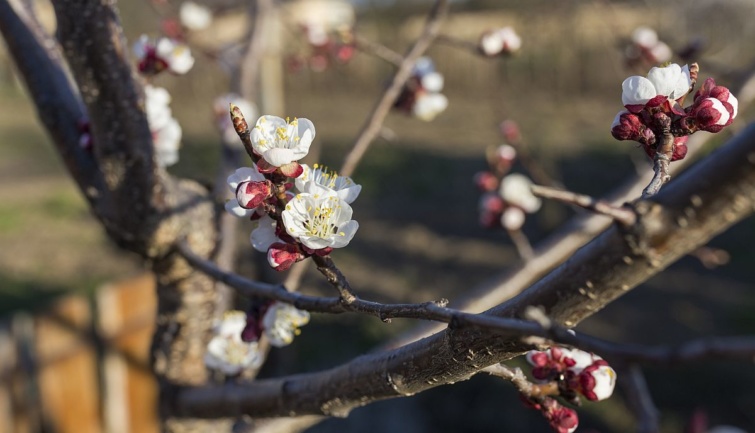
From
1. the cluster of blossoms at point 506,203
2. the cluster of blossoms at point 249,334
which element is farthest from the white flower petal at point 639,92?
the cluster of blossoms at point 506,203

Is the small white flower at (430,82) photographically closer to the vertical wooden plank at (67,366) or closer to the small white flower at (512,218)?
the small white flower at (512,218)

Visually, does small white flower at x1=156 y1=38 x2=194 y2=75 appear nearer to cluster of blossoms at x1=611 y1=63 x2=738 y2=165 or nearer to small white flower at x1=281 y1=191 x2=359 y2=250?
small white flower at x1=281 y1=191 x2=359 y2=250

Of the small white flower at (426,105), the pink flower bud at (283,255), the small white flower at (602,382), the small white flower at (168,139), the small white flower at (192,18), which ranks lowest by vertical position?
the small white flower at (602,382)

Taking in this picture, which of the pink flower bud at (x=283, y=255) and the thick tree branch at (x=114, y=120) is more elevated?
the thick tree branch at (x=114, y=120)

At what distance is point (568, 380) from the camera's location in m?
0.88

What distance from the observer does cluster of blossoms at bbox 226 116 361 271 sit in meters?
0.77

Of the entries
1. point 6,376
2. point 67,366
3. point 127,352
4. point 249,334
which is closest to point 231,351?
point 249,334

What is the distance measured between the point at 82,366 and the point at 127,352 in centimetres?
25

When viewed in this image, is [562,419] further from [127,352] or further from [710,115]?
[127,352]

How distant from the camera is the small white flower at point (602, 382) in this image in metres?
0.85

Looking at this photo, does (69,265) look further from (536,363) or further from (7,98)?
(7,98)

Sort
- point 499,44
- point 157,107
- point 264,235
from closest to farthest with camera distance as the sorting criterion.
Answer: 1. point 264,235
2. point 157,107
3. point 499,44

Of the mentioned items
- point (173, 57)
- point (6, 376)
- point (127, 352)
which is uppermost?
point (127, 352)

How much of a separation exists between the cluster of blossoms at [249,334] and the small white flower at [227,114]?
17.3 inches
